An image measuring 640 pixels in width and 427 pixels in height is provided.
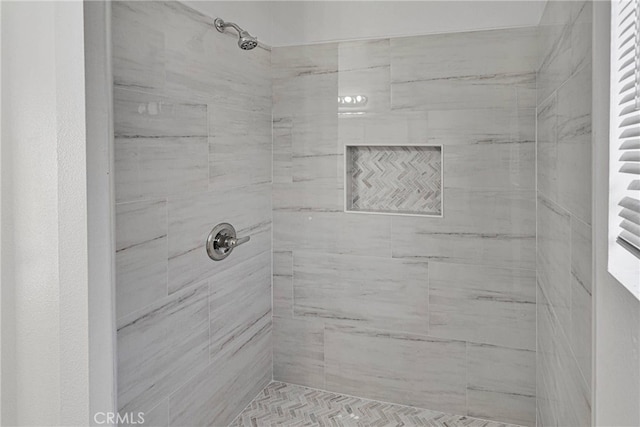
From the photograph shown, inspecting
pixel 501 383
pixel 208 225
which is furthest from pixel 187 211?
pixel 501 383

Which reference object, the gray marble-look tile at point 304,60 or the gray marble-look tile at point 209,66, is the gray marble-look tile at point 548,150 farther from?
the gray marble-look tile at point 209,66

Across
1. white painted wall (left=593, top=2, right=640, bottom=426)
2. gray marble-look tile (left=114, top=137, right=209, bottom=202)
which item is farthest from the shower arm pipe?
white painted wall (left=593, top=2, right=640, bottom=426)

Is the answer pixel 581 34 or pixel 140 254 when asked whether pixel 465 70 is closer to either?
pixel 581 34

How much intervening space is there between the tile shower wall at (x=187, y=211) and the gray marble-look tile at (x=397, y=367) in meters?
0.26

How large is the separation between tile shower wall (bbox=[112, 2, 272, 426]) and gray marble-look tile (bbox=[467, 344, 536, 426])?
0.71 metres

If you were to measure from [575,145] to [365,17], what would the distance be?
91 centimetres

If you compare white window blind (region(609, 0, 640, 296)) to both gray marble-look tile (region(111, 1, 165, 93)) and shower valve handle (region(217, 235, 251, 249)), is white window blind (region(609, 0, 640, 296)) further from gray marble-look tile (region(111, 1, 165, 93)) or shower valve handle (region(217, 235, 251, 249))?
shower valve handle (region(217, 235, 251, 249))

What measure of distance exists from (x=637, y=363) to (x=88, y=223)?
0.81 meters

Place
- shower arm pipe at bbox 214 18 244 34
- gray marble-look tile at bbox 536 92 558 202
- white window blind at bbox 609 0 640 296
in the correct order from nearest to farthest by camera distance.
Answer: white window blind at bbox 609 0 640 296 < gray marble-look tile at bbox 536 92 558 202 < shower arm pipe at bbox 214 18 244 34

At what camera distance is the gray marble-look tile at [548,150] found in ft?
3.73

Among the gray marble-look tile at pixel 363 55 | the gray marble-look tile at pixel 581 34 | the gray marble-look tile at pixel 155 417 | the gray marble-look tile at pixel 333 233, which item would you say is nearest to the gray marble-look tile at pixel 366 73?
the gray marble-look tile at pixel 363 55

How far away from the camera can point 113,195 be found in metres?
0.78

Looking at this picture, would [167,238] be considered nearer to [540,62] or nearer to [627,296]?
[627,296]

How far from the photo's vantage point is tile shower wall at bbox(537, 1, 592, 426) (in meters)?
0.83
